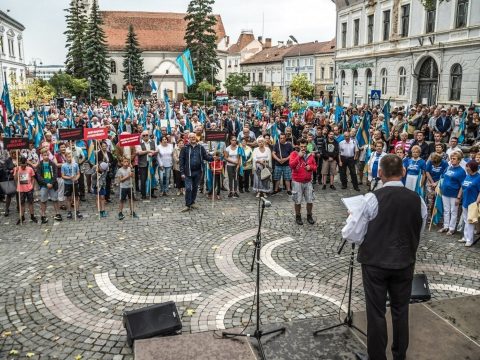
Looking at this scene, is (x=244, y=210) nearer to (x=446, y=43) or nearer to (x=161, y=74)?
(x=446, y=43)

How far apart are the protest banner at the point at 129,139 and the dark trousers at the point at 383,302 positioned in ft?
28.7

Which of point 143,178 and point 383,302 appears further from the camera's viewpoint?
point 143,178

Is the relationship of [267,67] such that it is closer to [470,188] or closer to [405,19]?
[405,19]

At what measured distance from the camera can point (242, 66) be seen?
94375 mm

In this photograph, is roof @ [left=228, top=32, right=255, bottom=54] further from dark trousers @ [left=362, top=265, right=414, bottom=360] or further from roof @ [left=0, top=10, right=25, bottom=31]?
dark trousers @ [left=362, top=265, right=414, bottom=360]

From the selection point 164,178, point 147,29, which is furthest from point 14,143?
point 147,29

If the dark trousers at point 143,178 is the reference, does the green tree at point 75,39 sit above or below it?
above

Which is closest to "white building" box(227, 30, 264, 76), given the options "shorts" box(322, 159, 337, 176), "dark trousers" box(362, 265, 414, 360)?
"shorts" box(322, 159, 337, 176)

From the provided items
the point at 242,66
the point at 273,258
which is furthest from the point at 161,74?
the point at 273,258

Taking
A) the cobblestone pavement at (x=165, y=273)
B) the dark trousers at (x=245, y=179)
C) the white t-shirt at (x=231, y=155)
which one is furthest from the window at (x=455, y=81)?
the cobblestone pavement at (x=165, y=273)

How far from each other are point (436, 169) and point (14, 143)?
10.4m

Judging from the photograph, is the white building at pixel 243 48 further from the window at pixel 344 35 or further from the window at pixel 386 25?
the window at pixel 386 25

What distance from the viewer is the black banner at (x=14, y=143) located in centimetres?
1045

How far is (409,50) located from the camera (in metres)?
31.5
